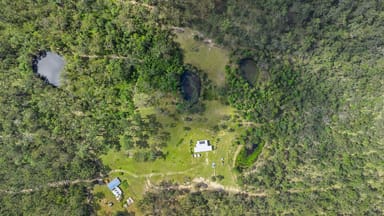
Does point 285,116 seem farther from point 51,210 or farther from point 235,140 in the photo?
point 51,210

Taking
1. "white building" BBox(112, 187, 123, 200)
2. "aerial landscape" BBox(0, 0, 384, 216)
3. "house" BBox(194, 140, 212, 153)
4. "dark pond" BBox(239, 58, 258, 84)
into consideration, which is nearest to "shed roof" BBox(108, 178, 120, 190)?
"aerial landscape" BBox(0, 0, 384, 216)

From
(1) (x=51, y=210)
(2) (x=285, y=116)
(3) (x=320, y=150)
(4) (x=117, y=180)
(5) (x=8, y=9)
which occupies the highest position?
(5) (x=8, y=9)

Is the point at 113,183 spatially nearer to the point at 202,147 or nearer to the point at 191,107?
the point at 202,147

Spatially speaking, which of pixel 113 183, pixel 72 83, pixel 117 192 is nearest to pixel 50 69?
pixel 72 83

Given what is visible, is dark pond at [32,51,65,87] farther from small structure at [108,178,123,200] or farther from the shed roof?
small structure at [108,178,123,200]

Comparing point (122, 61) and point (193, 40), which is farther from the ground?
point (193, 40)

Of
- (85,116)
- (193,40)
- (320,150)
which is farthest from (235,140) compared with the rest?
(85,116)
